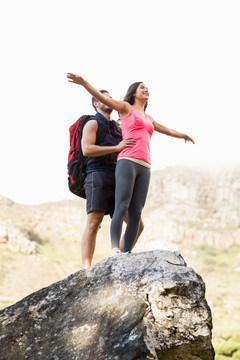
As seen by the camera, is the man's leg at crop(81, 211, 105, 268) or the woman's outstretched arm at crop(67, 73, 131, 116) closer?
the woman's outstretched arm at crop(67, 73, 131, 116)

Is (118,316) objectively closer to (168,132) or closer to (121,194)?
(121,194)

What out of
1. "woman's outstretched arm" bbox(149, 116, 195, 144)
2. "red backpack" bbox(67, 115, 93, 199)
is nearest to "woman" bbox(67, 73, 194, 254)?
"woman's outstretched arm" bbox(149, 116, 195, 144)

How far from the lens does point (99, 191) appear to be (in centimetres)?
452

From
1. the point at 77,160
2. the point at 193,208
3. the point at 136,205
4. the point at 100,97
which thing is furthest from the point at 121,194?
the point at 193,208

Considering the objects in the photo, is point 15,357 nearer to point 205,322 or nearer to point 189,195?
point 205,322

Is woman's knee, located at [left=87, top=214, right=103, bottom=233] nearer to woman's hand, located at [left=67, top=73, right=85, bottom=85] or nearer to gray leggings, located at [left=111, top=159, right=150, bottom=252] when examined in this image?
gray leggings, located at [left=111, top=159, right=150, bottom=252]

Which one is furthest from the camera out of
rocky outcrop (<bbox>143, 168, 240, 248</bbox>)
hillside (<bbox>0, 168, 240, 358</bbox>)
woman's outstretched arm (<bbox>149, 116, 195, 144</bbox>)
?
rocky outcrop (<bbox>143, 168, 240, 248</bbox>)

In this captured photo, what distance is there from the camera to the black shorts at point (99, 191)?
14.8ft

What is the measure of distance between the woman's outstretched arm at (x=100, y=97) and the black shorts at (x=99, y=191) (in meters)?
0.72

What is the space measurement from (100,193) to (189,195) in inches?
5576

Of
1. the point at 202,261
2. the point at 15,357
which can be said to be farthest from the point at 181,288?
the point at 202,261

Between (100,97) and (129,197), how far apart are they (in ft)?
3.43

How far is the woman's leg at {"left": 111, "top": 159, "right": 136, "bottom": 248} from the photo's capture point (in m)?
4.18

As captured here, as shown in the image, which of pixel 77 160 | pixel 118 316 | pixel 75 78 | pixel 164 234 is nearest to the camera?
pixel 118 316
